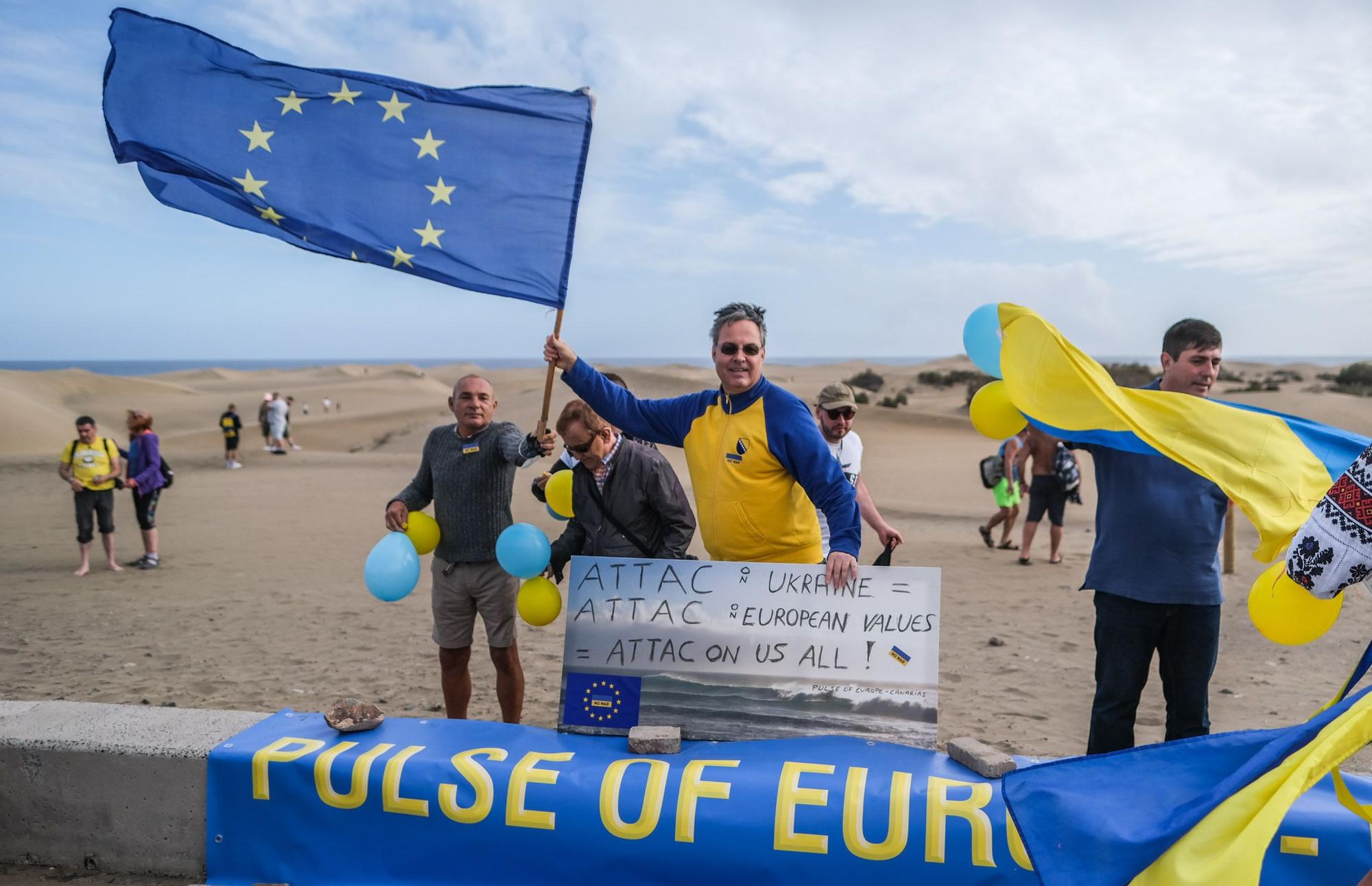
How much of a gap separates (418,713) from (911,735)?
3.58m

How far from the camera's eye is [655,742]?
12.9 feet

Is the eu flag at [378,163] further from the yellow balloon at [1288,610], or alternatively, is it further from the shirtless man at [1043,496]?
the shirtless man at [1043,496]

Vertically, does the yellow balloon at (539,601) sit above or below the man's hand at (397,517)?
below

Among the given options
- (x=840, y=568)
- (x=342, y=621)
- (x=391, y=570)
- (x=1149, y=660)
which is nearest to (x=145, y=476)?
(x=342, y=621)

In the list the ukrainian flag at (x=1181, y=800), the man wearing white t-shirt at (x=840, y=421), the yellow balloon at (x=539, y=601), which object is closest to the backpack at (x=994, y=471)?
the man wearing white t-shirt at (x=840, y=421)

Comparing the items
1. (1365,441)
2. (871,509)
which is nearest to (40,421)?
(871,509)

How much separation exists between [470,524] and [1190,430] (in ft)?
11.3

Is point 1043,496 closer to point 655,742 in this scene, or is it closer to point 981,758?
point 981,758

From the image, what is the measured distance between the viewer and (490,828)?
3820 mm

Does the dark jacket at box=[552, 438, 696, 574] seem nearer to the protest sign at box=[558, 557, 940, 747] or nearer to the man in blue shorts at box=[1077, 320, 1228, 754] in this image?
the protest sign at box=[558, 557, 940, 747]

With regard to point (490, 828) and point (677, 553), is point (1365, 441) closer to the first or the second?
point (677, 553)

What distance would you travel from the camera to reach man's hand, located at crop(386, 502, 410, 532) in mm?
5027

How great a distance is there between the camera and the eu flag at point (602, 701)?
422 centimetres

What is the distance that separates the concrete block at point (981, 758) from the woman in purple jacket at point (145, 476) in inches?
397
